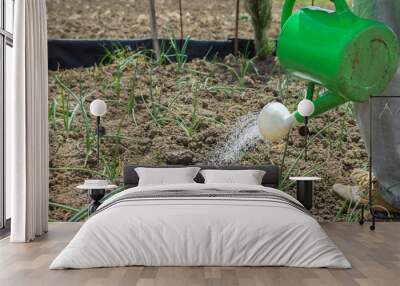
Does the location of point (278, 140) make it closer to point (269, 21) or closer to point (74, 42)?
point (269, 21)

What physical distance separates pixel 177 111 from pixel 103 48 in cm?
109

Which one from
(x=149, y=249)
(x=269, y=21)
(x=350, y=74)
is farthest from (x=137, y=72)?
(x=149, y=249)

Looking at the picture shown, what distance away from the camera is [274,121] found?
20.7ft

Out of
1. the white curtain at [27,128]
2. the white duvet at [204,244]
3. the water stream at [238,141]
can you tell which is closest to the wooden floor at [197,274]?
the white duvet at [204,244]

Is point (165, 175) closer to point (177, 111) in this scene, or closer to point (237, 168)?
point (237, 168)

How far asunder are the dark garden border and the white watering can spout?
31.4 inches

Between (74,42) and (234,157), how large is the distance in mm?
2149

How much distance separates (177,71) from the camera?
6.72m

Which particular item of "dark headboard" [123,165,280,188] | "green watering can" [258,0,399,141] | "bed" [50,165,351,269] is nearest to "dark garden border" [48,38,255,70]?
"dark headboard" [123,165,280,188]

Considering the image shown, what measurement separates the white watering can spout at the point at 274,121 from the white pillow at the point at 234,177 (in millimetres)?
500

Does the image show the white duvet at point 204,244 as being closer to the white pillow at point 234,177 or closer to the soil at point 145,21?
the white pillow at point 234,177

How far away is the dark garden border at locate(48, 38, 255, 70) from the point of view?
677 cm

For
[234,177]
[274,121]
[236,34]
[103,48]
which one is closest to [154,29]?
[103,48]

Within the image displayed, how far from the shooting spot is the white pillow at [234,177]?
5751mm
